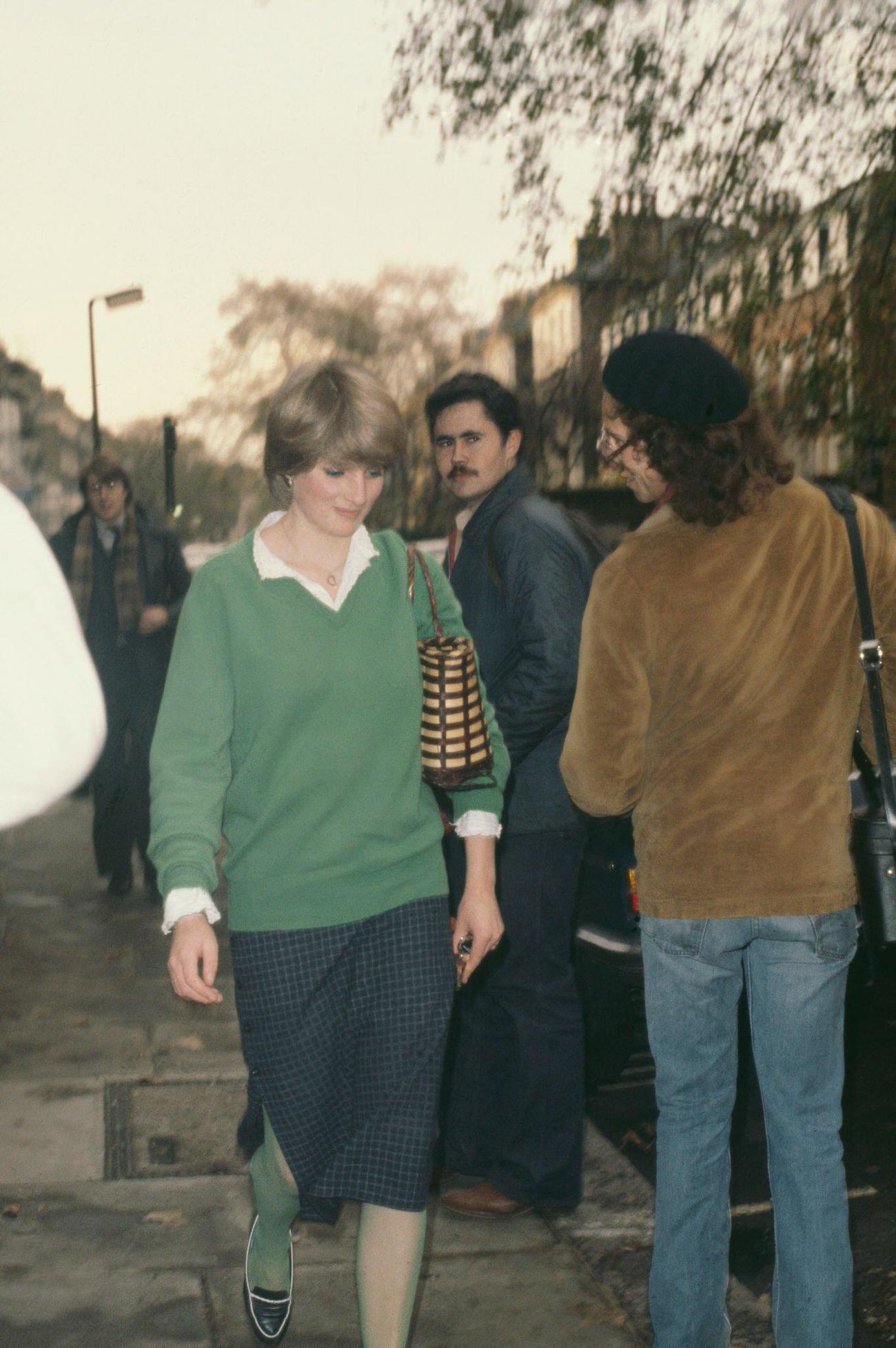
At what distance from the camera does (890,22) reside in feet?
28.5

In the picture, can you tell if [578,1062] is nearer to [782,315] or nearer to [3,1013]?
[3,1013]

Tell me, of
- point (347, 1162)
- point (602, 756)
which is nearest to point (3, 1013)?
point (347, 1162)

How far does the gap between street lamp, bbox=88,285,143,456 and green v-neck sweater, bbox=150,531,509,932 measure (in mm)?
16347

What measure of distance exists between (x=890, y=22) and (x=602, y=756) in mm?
7126

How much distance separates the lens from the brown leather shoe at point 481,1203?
4.12 m

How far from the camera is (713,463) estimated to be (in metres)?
2.76

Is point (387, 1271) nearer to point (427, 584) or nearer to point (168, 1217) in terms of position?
point (427, 584)

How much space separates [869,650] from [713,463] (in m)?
0.42

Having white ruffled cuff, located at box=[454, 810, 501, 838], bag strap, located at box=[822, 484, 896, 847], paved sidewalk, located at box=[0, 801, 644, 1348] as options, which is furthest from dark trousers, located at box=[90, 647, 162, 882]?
bag strap, located at box=[822, 484, 896, 847]

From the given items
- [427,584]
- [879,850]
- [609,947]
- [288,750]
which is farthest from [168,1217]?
[879,850]

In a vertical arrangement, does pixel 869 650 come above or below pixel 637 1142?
above

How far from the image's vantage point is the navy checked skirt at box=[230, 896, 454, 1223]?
2.93m

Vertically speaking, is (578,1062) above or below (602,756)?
below

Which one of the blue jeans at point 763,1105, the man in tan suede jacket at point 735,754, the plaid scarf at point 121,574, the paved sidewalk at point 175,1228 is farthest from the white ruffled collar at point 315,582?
the plaid scarf at point 121,574
